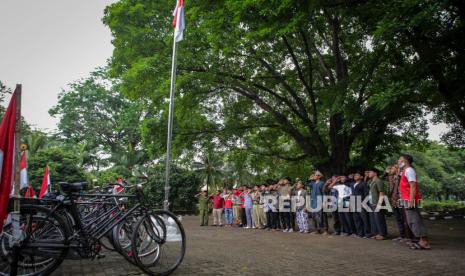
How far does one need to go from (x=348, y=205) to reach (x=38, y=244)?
862 centimetres

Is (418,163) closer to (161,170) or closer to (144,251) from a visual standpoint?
(161,170)

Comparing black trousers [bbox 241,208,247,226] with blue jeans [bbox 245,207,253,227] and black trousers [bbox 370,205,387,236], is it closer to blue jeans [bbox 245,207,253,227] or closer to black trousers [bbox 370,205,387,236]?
blue jeans [bbox 245,207,253,227]

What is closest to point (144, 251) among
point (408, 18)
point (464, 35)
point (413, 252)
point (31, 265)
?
point (31, 265)

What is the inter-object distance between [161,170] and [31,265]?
2696 cm

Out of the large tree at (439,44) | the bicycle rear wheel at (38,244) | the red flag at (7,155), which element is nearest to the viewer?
the red flag at (7,155)

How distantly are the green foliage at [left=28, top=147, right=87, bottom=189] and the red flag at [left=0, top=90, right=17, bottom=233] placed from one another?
23462mm

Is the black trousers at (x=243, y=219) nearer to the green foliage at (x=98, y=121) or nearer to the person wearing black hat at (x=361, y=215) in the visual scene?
the person wearing black hat at (x=361, y=215)

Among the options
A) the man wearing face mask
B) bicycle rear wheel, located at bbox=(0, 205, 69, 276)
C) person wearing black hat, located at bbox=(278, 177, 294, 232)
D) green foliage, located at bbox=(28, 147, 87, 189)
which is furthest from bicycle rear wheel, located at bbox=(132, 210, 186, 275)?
green foliage, located at bbox=(28, 147, 87, 189)

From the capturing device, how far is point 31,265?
172 inches

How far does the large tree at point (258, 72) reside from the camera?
11898 mm

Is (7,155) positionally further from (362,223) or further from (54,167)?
(54,167)

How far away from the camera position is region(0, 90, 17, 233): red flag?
3960 millimetres

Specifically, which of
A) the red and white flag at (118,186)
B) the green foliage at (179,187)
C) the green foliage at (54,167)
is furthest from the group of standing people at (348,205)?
the green foliage at (54,167)

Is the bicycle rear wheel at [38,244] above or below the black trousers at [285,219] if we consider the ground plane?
above
